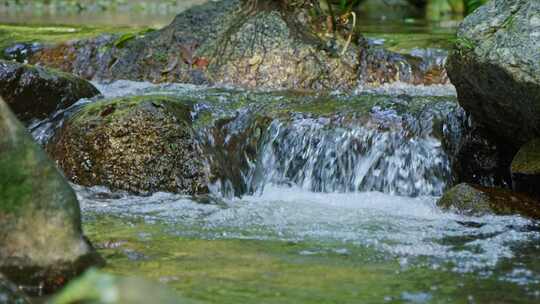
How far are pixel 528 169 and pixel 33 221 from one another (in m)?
3.19

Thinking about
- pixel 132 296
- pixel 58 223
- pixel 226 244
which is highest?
pixel 132 296

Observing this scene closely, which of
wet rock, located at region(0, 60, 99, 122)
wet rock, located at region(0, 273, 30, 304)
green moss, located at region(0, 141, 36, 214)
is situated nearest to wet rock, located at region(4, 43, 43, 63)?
wet rock, located at region(0, 60, 99, 122)

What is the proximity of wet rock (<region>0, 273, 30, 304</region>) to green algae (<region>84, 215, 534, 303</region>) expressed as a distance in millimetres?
741

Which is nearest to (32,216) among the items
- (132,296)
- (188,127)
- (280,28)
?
(132,296)

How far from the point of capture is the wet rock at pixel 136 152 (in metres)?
6.27

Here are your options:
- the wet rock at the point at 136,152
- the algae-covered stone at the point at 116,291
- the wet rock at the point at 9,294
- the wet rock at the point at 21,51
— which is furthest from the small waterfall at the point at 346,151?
the algae-covered stone at the point at 116,291

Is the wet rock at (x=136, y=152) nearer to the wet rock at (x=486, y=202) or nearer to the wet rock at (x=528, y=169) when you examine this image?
the wet rock at (x=486, y=202)

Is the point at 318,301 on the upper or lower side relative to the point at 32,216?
lower

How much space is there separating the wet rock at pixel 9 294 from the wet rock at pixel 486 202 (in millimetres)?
2972

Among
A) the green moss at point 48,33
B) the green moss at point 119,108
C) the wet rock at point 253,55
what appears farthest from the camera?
the green moss at point 48,33

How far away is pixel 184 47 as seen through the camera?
8.91 metres

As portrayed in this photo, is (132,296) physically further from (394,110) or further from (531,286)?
(394,110)

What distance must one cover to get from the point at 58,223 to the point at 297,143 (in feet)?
10.5

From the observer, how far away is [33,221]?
348 cm
